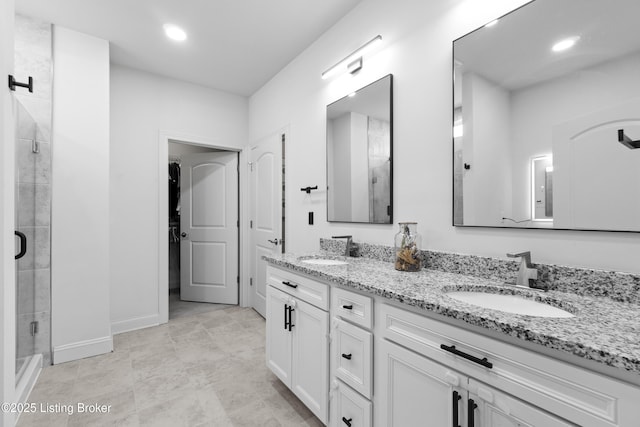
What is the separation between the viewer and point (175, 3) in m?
2.12

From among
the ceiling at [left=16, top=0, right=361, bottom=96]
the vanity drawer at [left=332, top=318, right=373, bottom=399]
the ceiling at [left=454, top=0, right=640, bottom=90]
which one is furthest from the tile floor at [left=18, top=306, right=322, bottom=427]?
the ceiling at [left=16, top=0, right=361, bottom=96]

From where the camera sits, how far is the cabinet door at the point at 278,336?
1.79 m

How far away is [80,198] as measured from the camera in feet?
8.04

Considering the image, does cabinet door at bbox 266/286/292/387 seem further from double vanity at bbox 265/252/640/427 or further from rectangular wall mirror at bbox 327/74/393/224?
rectangular wall mirror at bbox 327/74/393/224

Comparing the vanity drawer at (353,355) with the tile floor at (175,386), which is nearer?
the vanity drawer at (353,355)

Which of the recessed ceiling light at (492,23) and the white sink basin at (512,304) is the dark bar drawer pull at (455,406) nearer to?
the white sink basin at (512,304)

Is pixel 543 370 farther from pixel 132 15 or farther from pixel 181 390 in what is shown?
pixel 132 15

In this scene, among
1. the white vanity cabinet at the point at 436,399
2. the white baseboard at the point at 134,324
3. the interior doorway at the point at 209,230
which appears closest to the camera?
the white vanity cabinet at the point at 436,399

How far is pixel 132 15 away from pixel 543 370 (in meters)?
3.17

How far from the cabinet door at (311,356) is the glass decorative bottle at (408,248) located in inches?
19.2

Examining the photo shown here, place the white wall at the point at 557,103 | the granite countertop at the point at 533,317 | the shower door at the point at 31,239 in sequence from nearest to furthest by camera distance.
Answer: the granite countertop at the point at 533,317, the white wall at the point at 557,103, the shower door at the point at 31,239

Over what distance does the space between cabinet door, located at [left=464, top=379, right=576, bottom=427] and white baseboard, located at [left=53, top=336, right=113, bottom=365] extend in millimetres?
2858

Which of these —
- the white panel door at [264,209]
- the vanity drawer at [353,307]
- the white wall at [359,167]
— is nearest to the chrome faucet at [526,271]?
the vanity drawer at [353,307]

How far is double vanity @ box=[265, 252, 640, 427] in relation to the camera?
0.67 m
